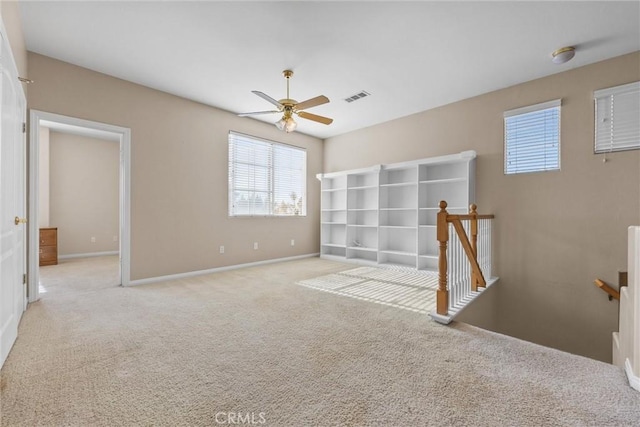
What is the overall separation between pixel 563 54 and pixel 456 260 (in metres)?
2.55

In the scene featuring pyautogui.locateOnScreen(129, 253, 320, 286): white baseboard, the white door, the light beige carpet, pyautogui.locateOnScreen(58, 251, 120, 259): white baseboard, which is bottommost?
pyautogui.locateOnScreen(58, 251, 120, 259): white baseboard

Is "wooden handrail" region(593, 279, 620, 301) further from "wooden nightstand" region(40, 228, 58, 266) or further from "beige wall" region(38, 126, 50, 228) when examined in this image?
"beige wall" region(38, 126, 50, 228)

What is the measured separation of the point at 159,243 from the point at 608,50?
238 inches

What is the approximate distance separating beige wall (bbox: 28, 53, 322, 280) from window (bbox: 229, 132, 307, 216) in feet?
0.63

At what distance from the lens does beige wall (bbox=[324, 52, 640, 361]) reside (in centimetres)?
313

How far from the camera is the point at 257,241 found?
209 inches

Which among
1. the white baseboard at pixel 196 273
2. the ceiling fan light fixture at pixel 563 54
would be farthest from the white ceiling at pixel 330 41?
the white baseboard at pixel 196 273

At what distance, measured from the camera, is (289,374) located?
1.70m

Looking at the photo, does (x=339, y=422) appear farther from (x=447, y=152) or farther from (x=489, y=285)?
(x=447, y=152)

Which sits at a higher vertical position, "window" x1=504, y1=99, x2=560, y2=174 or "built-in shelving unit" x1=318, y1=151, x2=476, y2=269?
"window" x1=504, y1=99, x2=560, y2=174

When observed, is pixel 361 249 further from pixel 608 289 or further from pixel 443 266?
pixel 608 289

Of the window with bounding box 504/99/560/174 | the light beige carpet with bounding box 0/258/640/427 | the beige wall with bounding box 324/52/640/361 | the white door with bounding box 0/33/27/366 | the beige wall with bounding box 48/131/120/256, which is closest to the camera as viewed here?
the light beige carpet with bounding box 0/258/640/427

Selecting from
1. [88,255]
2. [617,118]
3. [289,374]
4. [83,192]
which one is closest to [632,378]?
[289,374]

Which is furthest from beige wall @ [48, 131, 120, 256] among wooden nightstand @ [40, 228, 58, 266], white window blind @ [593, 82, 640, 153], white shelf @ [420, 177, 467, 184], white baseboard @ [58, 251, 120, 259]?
white window blind @ [593, 82, 640, 153]
